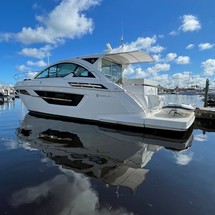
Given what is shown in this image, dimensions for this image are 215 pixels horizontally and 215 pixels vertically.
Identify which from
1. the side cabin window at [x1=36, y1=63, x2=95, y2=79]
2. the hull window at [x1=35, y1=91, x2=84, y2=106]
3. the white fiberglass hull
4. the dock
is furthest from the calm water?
the dock

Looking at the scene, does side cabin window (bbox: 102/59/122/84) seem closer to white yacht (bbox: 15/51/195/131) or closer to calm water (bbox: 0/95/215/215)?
white yacht (bbox: 15/51/195/131)

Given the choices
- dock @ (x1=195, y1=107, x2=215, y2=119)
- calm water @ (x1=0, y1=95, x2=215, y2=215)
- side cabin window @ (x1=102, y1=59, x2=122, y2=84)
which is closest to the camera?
calm water @ (x1=0, y1=95, x2=215, y2=215)

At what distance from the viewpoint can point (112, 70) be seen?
9617 mm

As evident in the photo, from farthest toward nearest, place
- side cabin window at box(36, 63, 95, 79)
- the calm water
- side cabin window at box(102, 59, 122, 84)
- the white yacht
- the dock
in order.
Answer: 1. the dock
2. side cabin window at box(102, 59, 122, 84)
3. side cabin window at box(36, 63, 95, 79)
4. the white yacht
5. the calm water

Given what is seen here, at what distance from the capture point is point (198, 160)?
5.15 meters

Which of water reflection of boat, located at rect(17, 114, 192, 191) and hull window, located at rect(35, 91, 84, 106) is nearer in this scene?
water reflection of boat, located at rect(17, 114, 192, 191)

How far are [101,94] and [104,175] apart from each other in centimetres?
443

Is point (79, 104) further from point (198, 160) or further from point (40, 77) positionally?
point (198, 160)

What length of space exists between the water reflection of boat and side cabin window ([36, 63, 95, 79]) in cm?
228

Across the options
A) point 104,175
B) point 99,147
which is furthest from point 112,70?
point 104,175

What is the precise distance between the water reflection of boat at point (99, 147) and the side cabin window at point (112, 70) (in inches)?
101

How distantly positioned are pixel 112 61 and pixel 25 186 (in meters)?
7.30

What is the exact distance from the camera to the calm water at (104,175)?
292 centimetres

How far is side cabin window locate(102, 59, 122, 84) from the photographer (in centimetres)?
913
